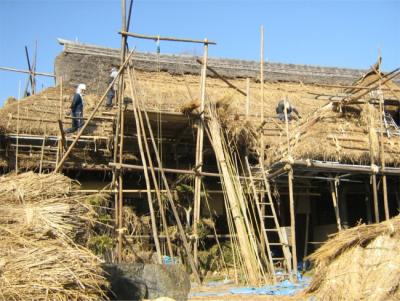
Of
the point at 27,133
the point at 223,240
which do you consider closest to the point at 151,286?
the point at 223,240

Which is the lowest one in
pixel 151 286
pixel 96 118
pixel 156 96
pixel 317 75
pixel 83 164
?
pixel 151 286

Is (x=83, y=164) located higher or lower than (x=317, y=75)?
lower

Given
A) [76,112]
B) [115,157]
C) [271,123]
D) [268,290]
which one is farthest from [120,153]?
[271,123]

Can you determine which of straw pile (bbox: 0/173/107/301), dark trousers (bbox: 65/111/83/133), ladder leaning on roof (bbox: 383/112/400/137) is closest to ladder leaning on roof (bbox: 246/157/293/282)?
ladder leaning on roof (bbox: 383/112/400/137)

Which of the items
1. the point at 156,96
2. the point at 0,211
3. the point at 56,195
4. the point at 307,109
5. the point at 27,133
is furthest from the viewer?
the point at 307,109

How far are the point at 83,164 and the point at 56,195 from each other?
491 cm

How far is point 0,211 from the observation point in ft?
20.5

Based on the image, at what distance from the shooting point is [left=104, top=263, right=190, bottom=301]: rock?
23.2 ft

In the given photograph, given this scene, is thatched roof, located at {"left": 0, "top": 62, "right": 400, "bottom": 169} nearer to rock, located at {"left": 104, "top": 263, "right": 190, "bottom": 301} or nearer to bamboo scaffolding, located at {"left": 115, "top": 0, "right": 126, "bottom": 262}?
bamboo scaffolding, located at {"left": 115, "top": 0, "right": 126, "bottom": 262}

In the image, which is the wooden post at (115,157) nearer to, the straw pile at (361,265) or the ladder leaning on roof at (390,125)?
the straw pile at (361,265)

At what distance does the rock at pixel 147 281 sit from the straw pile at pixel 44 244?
2.66ft

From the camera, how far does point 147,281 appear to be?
24.0 feet

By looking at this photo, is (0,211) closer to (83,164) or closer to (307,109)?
(83,164)

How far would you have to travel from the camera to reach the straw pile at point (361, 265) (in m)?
6.72
